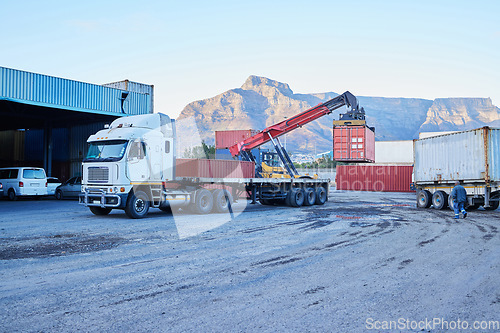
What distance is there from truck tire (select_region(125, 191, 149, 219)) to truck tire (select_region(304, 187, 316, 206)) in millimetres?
9647

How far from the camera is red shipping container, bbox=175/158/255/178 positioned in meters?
15.9

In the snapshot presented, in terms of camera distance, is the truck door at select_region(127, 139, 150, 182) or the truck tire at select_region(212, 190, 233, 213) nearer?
the truck door at select_region(127, 139, 150, 182)

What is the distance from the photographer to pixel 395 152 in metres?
52.4

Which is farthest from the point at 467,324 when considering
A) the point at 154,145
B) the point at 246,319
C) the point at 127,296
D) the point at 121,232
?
the point at 154,145

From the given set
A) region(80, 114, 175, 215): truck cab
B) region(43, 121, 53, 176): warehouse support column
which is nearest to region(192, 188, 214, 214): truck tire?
region(80, 114, 175, 215): truck cab

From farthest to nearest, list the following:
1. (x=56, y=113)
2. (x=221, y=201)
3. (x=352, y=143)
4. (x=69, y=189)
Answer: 1. (x=56, y=113)
2. (x=69, y=189)
3. (x=352, y=143)
4. (x=221, y=201)

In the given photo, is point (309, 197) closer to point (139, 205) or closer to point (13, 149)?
point (139, 205)

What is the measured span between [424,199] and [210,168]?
36.3 feet

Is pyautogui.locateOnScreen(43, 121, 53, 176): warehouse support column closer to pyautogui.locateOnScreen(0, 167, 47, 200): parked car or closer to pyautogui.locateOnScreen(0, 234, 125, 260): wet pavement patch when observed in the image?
pyautogui.locateOnScreen(0, 167, 47, 200): parked car

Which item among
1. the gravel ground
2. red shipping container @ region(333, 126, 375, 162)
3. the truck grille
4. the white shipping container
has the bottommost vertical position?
the gravel ground

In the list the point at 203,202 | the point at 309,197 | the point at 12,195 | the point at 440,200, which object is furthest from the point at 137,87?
the point at 440,200

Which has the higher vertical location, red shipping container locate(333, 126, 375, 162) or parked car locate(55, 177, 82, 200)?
red shipping container locate(333, 126, 375, 162)

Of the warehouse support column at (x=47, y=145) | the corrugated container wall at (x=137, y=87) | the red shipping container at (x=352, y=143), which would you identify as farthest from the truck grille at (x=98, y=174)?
the warehouse support column at (x=47, y=145)

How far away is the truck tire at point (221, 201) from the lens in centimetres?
1680
